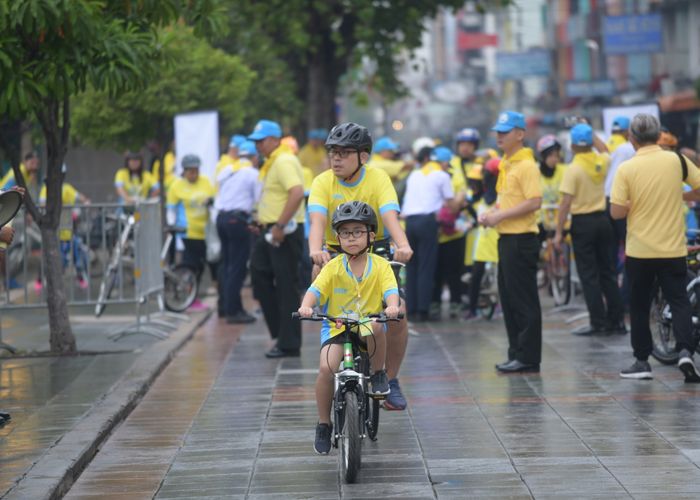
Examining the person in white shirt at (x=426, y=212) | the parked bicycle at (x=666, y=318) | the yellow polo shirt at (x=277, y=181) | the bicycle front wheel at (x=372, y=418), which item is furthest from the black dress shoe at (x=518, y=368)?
the person in white shirt at (x=426, y=212)

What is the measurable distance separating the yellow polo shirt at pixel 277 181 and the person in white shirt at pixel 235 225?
3140 mm

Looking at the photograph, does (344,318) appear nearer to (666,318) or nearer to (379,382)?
(379,382)

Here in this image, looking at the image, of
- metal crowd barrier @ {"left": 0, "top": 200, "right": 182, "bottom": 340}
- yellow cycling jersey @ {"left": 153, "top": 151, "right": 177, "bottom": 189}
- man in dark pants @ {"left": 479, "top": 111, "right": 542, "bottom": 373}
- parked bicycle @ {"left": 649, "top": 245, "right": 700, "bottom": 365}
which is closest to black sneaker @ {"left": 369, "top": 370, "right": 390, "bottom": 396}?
man in dark pants @ {"left": 479, "top": 111, "right": 542, "bottom": 373}

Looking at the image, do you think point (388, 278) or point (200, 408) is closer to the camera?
point (388, 278)

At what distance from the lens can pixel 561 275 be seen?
17266 millimetres

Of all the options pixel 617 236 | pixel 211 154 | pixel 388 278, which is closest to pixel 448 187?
pixel 617 236

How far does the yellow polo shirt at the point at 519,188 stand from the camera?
11.1 meters

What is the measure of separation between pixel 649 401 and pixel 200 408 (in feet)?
9.52

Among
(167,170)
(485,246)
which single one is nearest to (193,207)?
(485,246)

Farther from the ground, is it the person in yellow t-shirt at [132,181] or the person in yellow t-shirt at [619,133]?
the person in yellow t-shirt at [619,133]

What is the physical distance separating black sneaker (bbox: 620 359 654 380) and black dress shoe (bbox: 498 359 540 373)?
74 cm

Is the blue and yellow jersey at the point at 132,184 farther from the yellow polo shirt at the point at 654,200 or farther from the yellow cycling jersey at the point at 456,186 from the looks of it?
the yellow polo shirt at the point at 654,200

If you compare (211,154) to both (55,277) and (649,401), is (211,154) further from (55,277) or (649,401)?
(649,401)

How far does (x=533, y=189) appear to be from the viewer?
11078 millimetres
